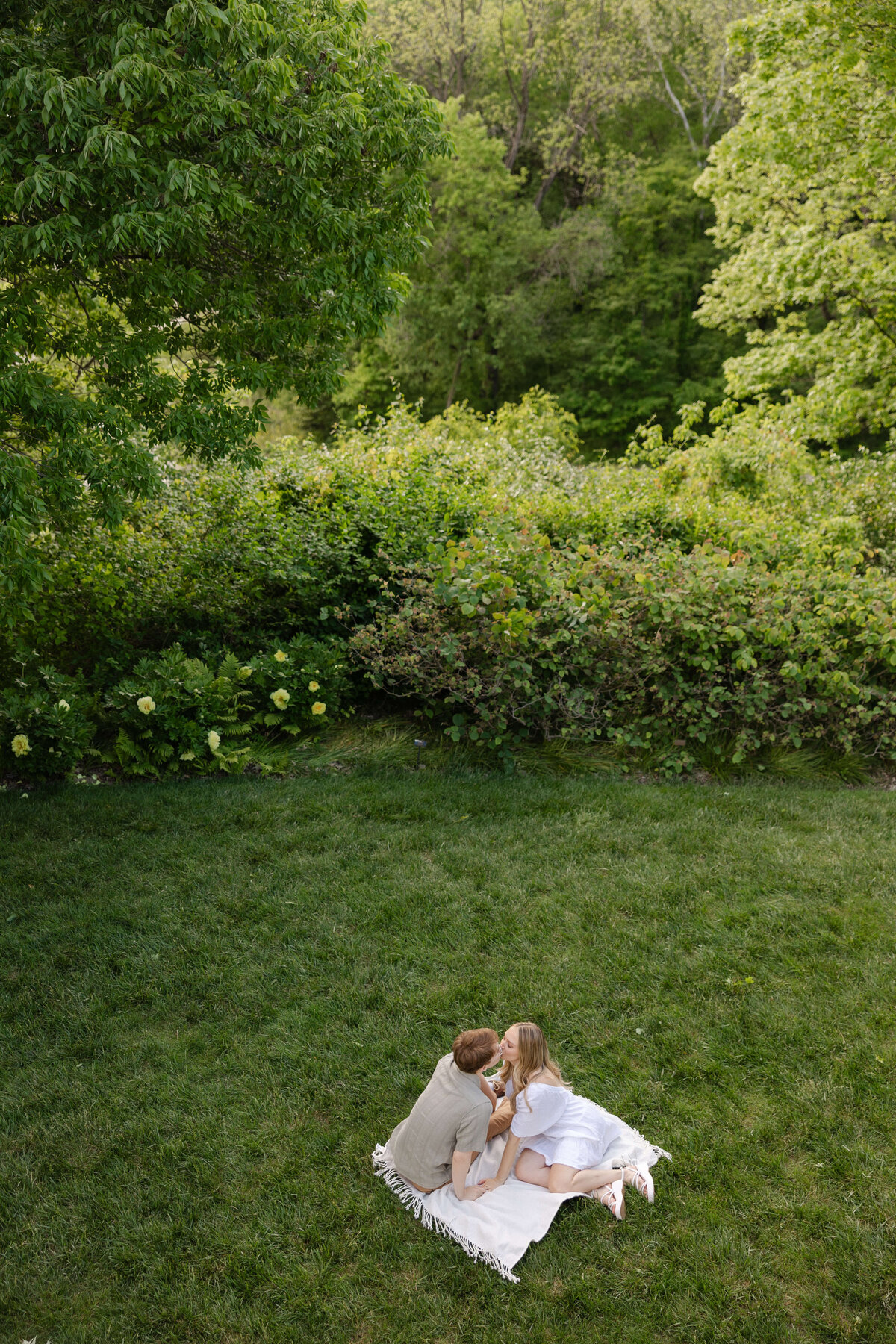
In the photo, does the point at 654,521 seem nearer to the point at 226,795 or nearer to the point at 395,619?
the point at 395,619

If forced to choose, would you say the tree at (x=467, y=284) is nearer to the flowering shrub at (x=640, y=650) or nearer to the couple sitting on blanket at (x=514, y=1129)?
the flowering shrub at (x=640, y=650)

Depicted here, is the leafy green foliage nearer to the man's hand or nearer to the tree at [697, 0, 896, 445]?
the tree at [697, 0, 896, 445]

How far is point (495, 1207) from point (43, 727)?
4.61m

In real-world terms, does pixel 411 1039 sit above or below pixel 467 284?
below

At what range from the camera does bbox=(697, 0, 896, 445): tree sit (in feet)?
33.5

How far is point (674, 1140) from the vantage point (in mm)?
3389

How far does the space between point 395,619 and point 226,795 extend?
1.88m

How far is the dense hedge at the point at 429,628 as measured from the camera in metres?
6.48

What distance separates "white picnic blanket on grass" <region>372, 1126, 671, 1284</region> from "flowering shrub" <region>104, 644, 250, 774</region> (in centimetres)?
373

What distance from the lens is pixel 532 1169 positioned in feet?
10.8

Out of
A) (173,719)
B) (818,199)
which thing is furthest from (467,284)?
(173,719)

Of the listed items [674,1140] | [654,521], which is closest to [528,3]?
[654,521]

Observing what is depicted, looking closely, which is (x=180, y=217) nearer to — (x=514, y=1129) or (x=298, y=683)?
(x=298, y=683)

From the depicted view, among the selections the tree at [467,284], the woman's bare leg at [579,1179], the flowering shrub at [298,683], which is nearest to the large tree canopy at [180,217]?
the flowering shrub at [298,683]
